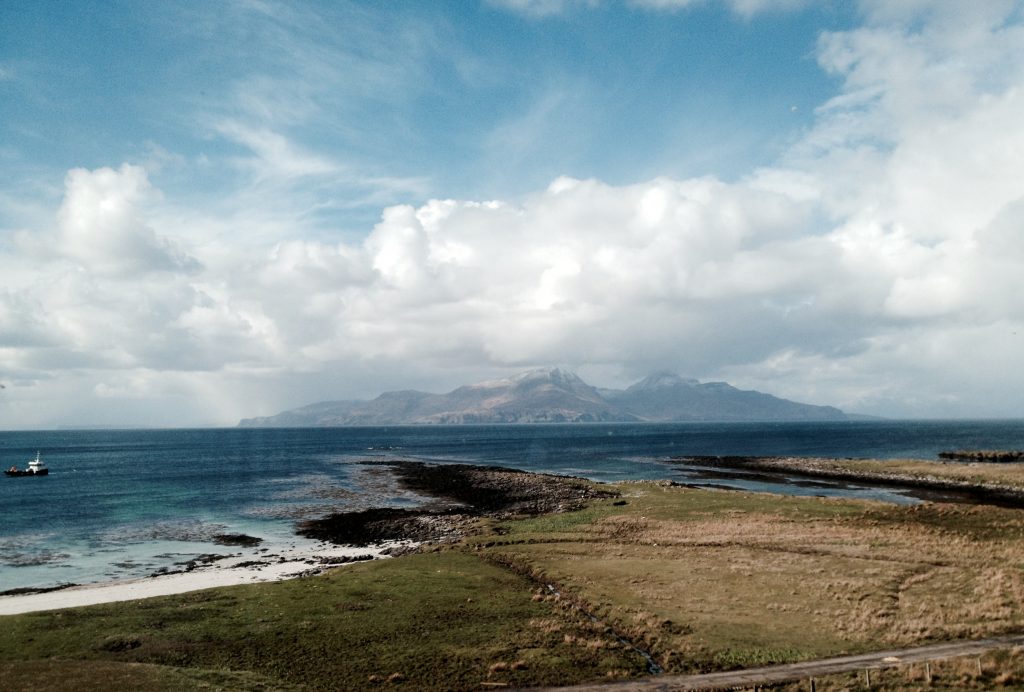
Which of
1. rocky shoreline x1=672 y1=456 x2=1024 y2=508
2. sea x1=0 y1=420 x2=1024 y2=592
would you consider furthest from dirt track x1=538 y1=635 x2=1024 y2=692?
rocky shoreline x1=672 y1=456 x2=1024 y2=508

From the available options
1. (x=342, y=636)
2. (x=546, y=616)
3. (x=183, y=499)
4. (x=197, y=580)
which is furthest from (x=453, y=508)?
(x=342, y=636)

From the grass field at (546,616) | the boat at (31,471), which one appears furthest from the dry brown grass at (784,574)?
the boat at (31,471)

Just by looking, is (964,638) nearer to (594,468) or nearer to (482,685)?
(482,685)

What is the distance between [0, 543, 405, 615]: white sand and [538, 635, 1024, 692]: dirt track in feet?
121

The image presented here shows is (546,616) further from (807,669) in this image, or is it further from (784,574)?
(784,574)

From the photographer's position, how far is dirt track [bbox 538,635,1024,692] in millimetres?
26719

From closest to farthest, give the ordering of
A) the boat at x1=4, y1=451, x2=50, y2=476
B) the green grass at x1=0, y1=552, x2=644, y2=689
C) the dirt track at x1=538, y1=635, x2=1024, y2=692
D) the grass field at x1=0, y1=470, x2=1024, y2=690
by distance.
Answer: the dirt track at x1=538, y1=635, x2=1024, y2=692
the green grass at x1=0, y1=552, x2=644, y2=689
the grass field at x1=0, y1=470, x2=1024, y2=690
the boat at x1=4, y1=451, x2=50, y2=476

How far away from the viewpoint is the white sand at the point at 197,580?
4556 cm

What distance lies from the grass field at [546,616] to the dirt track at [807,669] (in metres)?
0.95

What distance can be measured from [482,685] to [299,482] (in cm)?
11409

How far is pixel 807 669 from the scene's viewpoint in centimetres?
2812

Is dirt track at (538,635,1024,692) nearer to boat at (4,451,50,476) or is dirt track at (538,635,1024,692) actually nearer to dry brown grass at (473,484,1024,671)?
dry brown grass at (473,484,1024,671)

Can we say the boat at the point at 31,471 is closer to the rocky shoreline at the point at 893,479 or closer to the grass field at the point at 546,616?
the grass field at the point at 546,616

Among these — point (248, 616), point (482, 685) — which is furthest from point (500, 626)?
point (248, 616)
